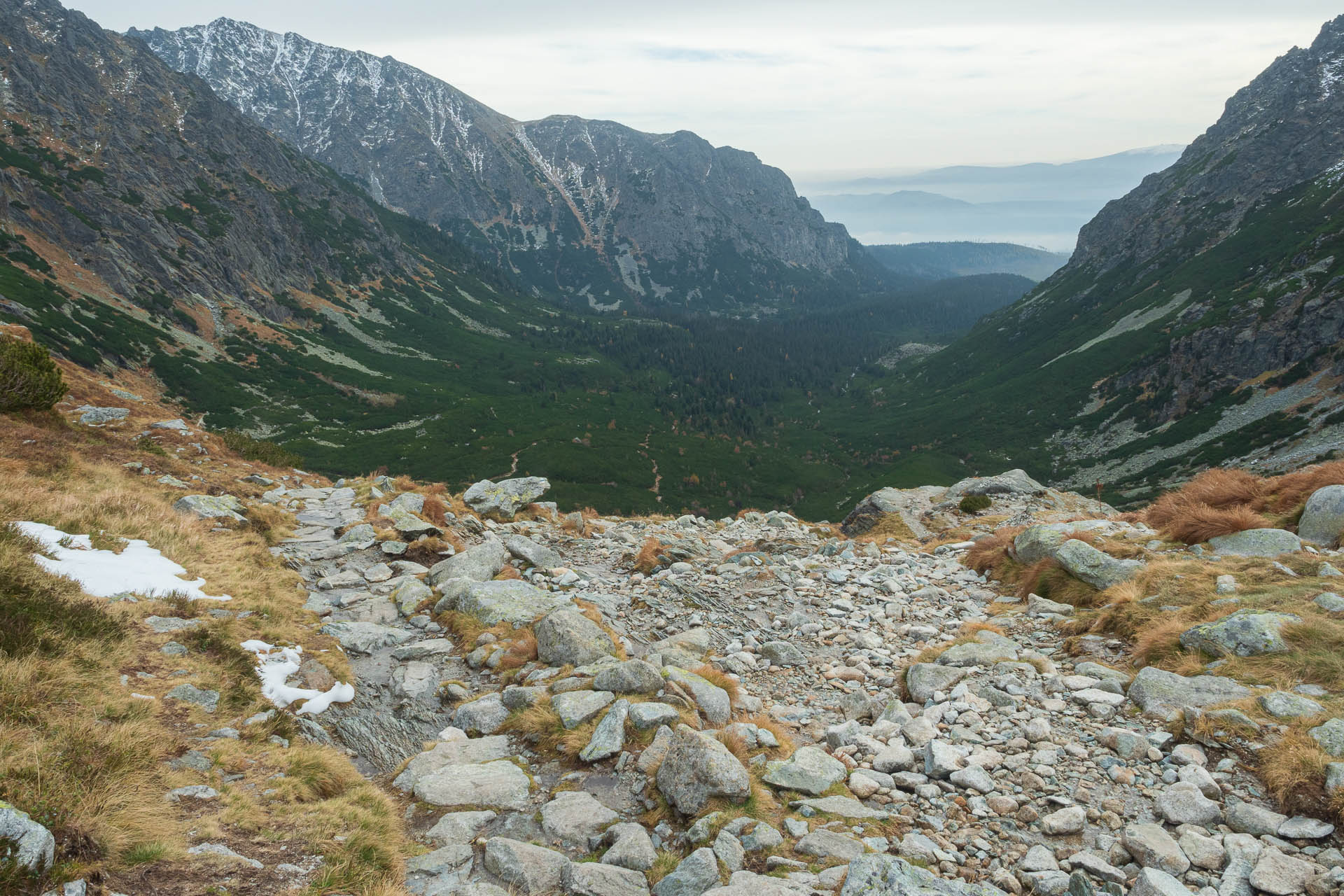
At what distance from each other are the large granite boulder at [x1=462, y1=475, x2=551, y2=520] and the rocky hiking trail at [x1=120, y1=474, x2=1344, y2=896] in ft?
26.6

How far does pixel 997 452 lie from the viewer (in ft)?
533

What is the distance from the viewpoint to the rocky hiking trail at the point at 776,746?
→ 19.6 feet

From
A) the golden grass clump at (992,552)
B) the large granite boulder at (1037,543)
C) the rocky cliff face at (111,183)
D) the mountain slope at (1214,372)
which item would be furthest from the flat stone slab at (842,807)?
the rocky cliff face at (111,183)

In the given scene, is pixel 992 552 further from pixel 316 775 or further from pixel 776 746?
pixel 316 775

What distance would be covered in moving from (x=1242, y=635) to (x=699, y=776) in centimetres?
866

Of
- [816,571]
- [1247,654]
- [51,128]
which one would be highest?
[51,128]

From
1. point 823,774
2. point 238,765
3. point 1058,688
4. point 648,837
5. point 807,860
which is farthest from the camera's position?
point 1058,688

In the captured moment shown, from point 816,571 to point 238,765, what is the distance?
15.4m

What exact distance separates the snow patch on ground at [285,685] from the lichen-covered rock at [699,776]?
557 centimetres

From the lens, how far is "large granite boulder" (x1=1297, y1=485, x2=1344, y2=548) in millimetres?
12641

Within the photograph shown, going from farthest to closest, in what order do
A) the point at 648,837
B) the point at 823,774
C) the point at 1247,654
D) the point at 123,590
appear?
the point at 123,590, the point at 1247,654, the point at 823,774, the point at 648,837

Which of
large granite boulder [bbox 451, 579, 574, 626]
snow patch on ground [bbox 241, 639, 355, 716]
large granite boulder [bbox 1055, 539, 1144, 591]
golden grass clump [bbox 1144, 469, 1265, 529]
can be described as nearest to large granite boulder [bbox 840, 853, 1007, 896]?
snow patch on ground [bbox 241, 639, 355, 716]

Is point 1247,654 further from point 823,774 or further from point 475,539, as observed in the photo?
point 475,539

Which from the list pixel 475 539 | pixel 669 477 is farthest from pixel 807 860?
pixel 669 477
